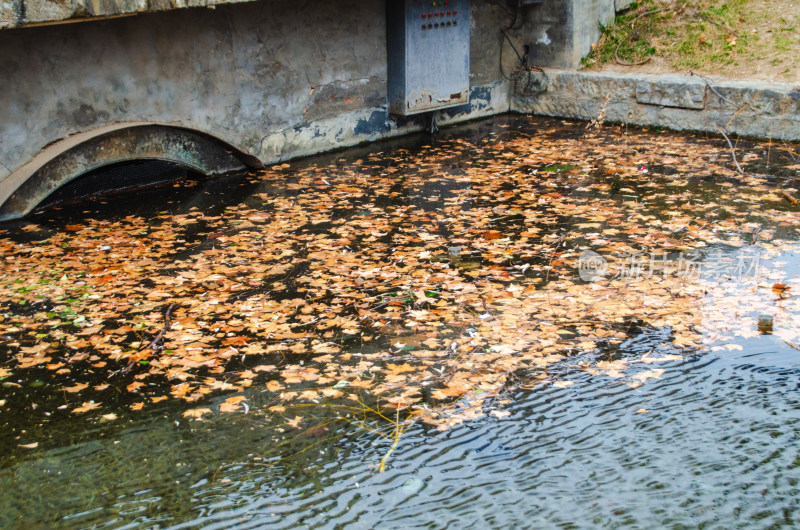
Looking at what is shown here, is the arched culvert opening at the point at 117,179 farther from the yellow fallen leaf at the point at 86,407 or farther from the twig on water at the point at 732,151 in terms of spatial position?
the twig on water at the point at 732,151

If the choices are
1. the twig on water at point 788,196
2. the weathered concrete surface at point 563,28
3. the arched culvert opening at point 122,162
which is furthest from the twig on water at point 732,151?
the arched culvert opening at point 122,162

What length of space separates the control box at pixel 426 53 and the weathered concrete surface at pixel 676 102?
1853mm

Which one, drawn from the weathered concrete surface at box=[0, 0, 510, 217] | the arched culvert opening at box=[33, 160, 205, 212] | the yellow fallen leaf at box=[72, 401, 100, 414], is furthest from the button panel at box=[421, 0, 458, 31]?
the yellow fallen leaf at box=[72, 401, 100, 414]

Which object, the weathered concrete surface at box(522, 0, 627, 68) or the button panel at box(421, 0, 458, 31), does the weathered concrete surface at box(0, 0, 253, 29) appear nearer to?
the button panel at box(421, 0, 458, 31)

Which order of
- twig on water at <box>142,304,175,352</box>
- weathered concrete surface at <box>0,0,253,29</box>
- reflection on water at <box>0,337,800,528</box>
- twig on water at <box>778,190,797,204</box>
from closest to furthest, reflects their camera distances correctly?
reflection on water at <box>0,337,800,528</box> < twig on water at <box>142,304,175,352</box> < weathered concrete surface at <box>0,0,253,29</box> < twig on water at <box>778,190,797,204</box>

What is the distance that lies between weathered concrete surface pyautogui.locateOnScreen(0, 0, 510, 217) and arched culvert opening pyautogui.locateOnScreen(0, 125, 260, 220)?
137 mm

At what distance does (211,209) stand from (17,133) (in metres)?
2.03

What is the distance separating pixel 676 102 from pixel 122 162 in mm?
7580

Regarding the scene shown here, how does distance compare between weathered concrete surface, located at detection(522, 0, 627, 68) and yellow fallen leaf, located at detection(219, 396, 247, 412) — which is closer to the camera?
yellow fallen leaf, located at detection(219, 396, 247, 412)

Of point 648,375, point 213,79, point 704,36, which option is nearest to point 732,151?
point 704,36

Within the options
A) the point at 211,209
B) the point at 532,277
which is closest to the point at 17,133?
the point at 211,209

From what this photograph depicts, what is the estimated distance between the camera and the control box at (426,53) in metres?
10.4

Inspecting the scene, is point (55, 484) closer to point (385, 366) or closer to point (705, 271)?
point (385, 366)

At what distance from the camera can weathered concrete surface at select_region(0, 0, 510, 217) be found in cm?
759
